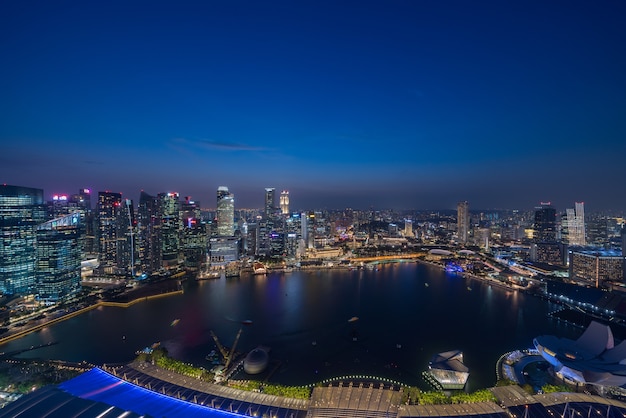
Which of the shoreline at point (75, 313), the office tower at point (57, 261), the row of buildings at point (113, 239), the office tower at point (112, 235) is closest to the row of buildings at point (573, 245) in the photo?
the row of buildings at point (113, 239)

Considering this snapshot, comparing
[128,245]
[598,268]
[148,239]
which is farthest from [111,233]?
[598,268]

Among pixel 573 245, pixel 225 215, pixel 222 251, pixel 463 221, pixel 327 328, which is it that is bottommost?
pixel 327 328

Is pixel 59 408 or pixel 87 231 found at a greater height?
pixel 87 231

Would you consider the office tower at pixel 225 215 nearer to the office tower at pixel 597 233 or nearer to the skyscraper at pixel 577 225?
the skyscraper at pixel 577 225

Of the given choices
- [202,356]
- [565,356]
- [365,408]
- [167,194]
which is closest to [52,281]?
[202,356]

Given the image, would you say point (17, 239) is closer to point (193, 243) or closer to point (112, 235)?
point (112, 235)

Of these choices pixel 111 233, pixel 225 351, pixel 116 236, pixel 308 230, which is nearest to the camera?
pixel 225 351

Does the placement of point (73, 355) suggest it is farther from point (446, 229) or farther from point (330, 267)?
point (446, 229)
